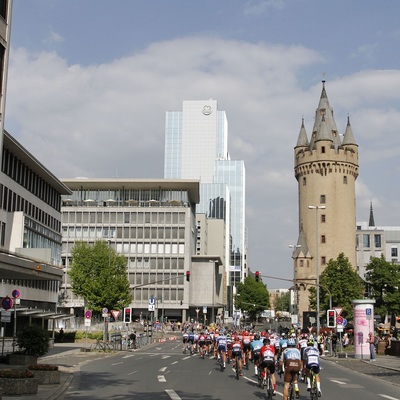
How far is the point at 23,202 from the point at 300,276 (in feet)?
195

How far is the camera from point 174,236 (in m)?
110

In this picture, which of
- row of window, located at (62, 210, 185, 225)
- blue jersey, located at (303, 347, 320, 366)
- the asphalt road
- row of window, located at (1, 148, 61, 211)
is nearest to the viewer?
blue jersey, located at (303, 347, 320, 366)

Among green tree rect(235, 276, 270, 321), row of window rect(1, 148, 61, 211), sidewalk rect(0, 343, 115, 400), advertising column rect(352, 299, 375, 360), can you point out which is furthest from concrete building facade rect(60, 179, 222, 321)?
advertising column rect(352, 299, 375, 360)

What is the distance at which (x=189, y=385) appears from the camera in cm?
2136

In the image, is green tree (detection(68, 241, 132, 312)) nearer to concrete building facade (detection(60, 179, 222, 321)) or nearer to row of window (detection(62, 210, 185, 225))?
concrete building facade (detection(60, 179, 222, 321))

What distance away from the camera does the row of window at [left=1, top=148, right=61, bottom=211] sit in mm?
55344

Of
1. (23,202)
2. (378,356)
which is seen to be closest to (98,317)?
(23,202)

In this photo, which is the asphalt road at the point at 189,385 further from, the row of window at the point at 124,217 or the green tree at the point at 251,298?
the green tree at the point at 251,298

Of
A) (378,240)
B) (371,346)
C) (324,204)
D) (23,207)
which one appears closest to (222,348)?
(371,346)

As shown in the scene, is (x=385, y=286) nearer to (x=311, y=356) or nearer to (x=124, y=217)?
(x=124, y=217)

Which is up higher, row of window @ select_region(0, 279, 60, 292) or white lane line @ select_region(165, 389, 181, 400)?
row of window @ select_region(0, 279, 60, 292)

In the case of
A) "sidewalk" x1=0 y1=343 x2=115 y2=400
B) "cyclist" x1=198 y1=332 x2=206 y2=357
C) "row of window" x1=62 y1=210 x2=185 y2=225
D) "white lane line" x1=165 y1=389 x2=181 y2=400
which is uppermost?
"row of window" x1=62 y1=210 x2=185 y2=225

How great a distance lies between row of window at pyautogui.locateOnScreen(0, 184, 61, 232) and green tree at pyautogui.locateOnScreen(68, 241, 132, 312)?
24.6 ft

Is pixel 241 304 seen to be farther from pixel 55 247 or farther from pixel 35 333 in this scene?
pixel 35 333
